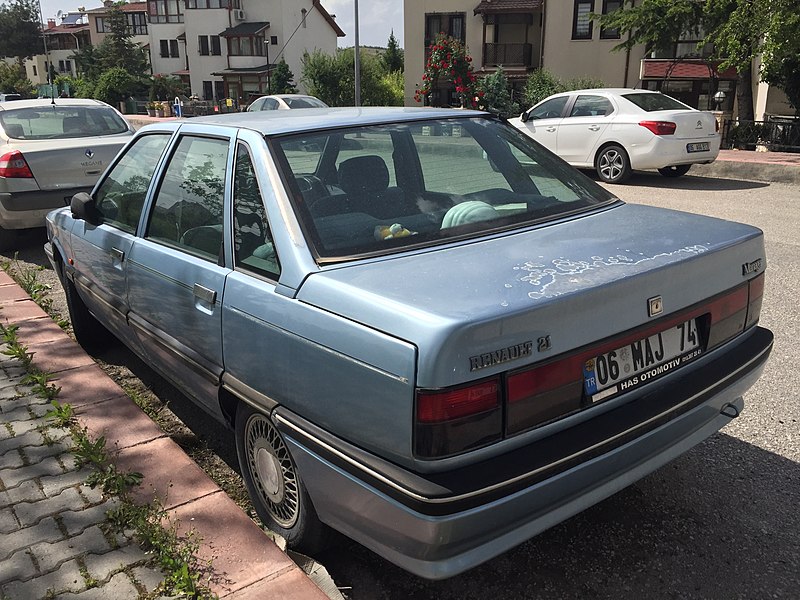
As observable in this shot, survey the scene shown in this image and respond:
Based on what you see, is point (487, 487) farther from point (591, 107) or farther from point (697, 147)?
point (591, 107)

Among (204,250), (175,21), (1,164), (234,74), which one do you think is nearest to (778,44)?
(1,164)

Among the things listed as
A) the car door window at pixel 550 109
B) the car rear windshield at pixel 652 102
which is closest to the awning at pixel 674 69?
the car door window at pixel 550 109

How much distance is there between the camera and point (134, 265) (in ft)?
12.1

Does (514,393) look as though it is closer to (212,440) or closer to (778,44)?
(212,440)

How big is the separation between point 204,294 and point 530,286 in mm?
1414

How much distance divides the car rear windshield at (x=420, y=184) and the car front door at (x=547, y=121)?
32.9 ft

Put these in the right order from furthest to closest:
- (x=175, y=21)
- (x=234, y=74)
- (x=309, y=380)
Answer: (x=175, y=21), (x=234, y=74), (x=309, y=380)

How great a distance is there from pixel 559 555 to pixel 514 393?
42.6 inches

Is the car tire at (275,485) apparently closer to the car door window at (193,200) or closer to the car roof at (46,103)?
the car door window at (193,200)

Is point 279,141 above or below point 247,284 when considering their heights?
above

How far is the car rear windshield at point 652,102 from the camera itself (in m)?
A: 12.4

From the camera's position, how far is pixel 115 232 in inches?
157

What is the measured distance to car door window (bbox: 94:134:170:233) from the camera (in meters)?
3.85

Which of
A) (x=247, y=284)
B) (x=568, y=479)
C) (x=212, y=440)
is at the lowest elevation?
(x=212, y=440)
